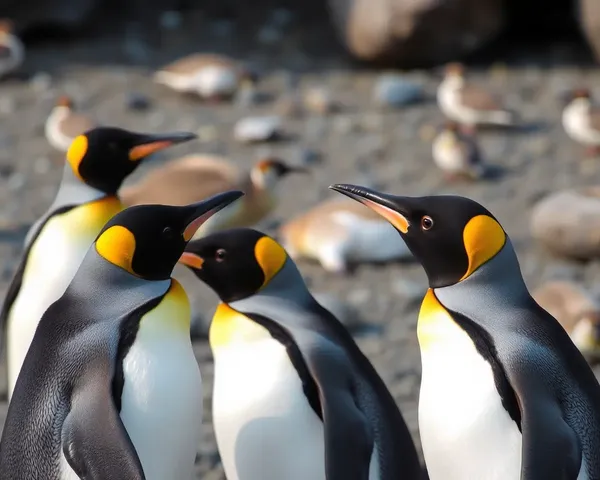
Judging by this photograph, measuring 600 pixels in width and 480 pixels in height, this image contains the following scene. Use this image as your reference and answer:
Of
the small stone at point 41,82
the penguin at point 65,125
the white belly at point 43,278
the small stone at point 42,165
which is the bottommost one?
the small stone at point 41,82

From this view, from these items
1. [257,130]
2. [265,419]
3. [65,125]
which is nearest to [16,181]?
[65,125]

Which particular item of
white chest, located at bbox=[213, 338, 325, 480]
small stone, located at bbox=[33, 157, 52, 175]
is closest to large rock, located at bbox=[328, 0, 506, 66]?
small stone, located at bbox=[33, 157, 52, 175]

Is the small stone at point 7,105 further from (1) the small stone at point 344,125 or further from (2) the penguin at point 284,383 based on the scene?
(2) the penguin at point 284,383

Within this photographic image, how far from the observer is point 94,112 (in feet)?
26.8

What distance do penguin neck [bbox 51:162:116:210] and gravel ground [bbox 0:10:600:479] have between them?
1088 millimetres

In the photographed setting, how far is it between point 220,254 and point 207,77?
16.9 feet

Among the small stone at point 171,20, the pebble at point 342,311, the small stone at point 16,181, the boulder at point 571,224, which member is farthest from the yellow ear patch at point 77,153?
the small stone at point 171,20

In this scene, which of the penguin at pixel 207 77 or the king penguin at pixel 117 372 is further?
the penguin at pixel 207 77

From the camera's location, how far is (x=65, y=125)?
23.8ft

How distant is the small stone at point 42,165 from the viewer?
7.26m

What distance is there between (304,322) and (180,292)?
0.37m

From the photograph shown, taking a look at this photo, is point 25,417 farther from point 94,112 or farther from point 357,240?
point 94,112

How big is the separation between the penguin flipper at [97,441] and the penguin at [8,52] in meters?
6.31

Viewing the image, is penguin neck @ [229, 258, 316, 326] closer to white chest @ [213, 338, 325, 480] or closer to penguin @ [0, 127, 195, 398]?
white chest @ [213, 338, 325, 480]
